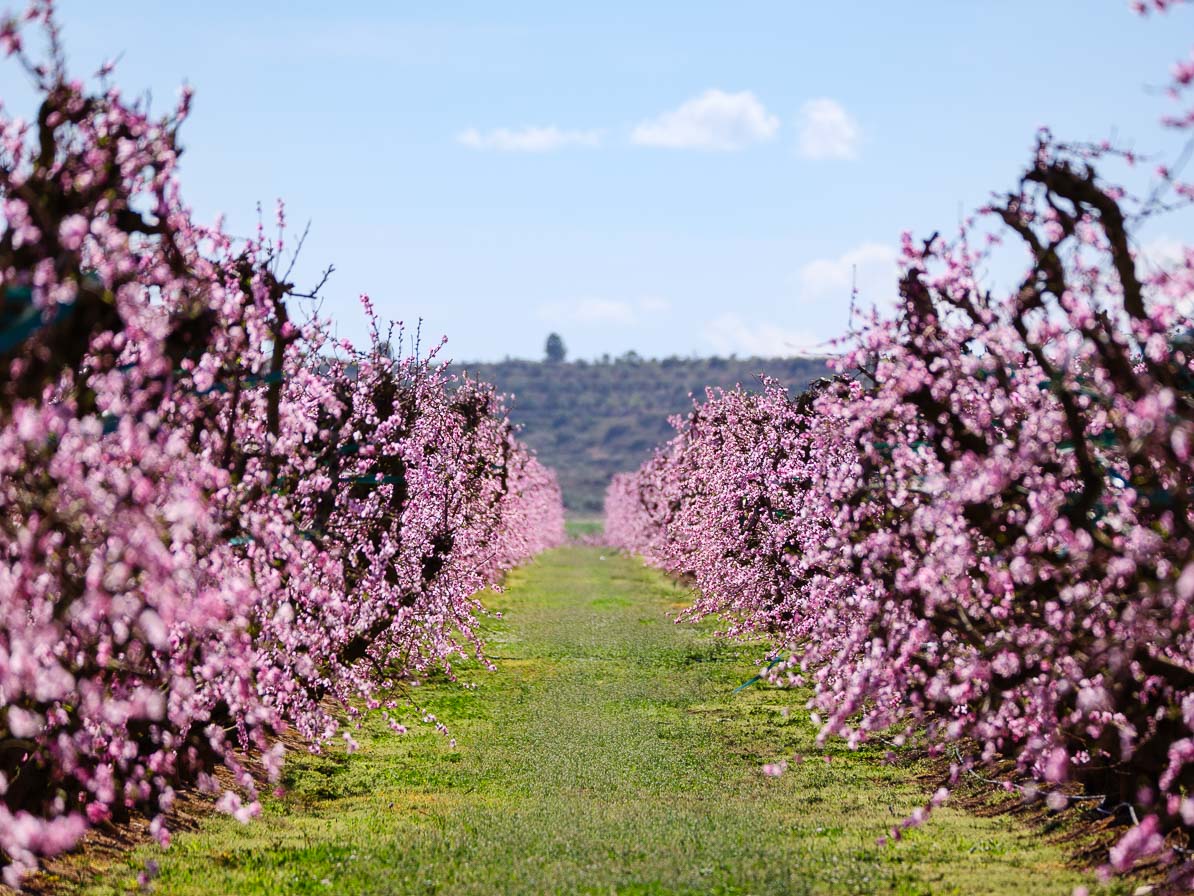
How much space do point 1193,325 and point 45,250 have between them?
12.8 metres

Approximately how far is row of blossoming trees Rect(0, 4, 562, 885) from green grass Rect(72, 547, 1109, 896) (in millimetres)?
1350

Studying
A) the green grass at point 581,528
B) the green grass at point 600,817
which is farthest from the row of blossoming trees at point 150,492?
the green grass at point 581,528

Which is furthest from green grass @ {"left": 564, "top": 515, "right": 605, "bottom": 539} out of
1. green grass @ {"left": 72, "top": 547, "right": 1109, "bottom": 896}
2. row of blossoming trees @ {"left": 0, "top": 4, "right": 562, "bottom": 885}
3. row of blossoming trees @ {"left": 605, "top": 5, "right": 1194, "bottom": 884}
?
row of blossoming trees @ {"left": 605, "top": 5, "right": 1194, "bottom": 884}

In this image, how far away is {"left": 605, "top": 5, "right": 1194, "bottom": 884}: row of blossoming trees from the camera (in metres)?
11.8

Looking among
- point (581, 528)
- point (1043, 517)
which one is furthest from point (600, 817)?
point (581, 528)

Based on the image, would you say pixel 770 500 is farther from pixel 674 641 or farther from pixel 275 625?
pixel 275 625

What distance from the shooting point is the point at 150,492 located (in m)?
10.8

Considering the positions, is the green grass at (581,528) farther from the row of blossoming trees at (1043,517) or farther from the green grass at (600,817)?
the row of blossoming trees at (1043,517)

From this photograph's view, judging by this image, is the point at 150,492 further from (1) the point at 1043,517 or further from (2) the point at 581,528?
(2) the point at 581,528

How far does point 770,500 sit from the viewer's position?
111 feet

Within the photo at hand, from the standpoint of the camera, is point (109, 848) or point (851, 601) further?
point (851, 601)

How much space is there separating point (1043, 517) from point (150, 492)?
8.09 meters

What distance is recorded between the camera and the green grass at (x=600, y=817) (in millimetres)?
14828

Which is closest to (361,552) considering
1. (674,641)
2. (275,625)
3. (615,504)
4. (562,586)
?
(275,625)
